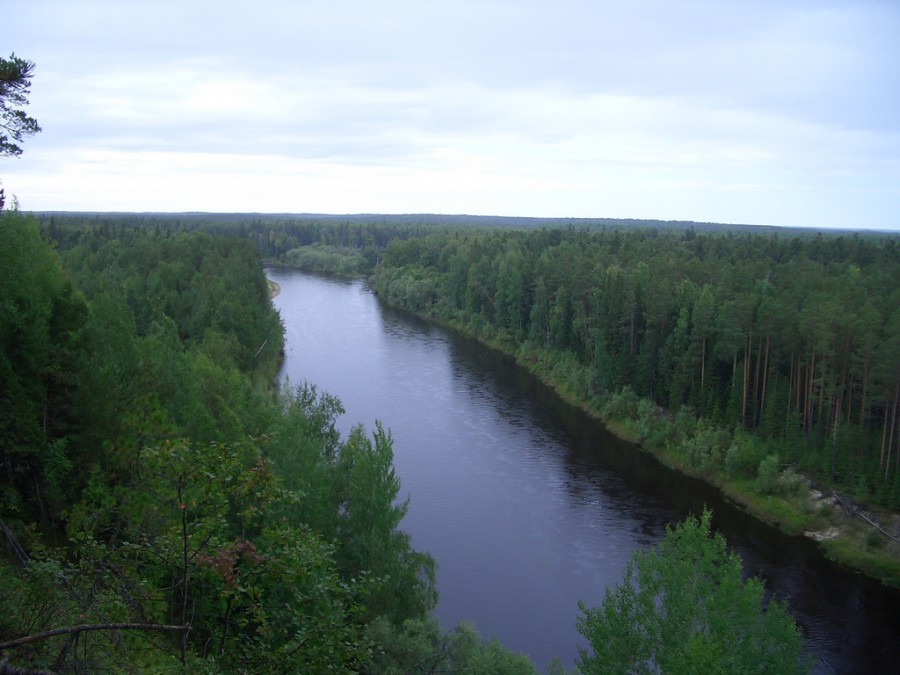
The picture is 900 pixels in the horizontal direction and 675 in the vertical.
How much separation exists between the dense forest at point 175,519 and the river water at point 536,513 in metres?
3.47

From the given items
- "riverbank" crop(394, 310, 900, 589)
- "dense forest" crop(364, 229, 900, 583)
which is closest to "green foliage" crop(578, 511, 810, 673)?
"riverbank" crop(394, 310, 900, 589)

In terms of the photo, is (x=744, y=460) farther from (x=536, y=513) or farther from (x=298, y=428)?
(x=298, y=428)

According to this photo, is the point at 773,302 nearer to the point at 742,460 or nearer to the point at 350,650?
the point at 742,460

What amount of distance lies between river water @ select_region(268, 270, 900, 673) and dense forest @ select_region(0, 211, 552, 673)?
347cm

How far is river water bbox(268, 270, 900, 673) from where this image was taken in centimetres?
1728

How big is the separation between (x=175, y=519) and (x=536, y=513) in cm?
1677

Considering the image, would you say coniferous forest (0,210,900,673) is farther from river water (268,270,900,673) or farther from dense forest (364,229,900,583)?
river water (268,270,900,673)

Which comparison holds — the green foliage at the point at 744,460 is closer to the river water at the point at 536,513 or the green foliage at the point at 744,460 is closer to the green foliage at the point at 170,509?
the river water at the point at 536,513

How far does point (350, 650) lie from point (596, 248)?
52.3 m

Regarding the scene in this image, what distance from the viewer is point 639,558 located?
42.3 feet

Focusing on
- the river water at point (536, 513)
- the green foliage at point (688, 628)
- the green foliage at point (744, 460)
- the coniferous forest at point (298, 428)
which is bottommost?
the river water at point (536, 513)

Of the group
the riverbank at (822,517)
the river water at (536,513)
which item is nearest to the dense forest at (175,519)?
the river water at (536,513)

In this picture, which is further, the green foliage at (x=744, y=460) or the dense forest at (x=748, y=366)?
the green foliage at (x=744, y=460)

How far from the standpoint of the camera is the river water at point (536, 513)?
56.7ft
